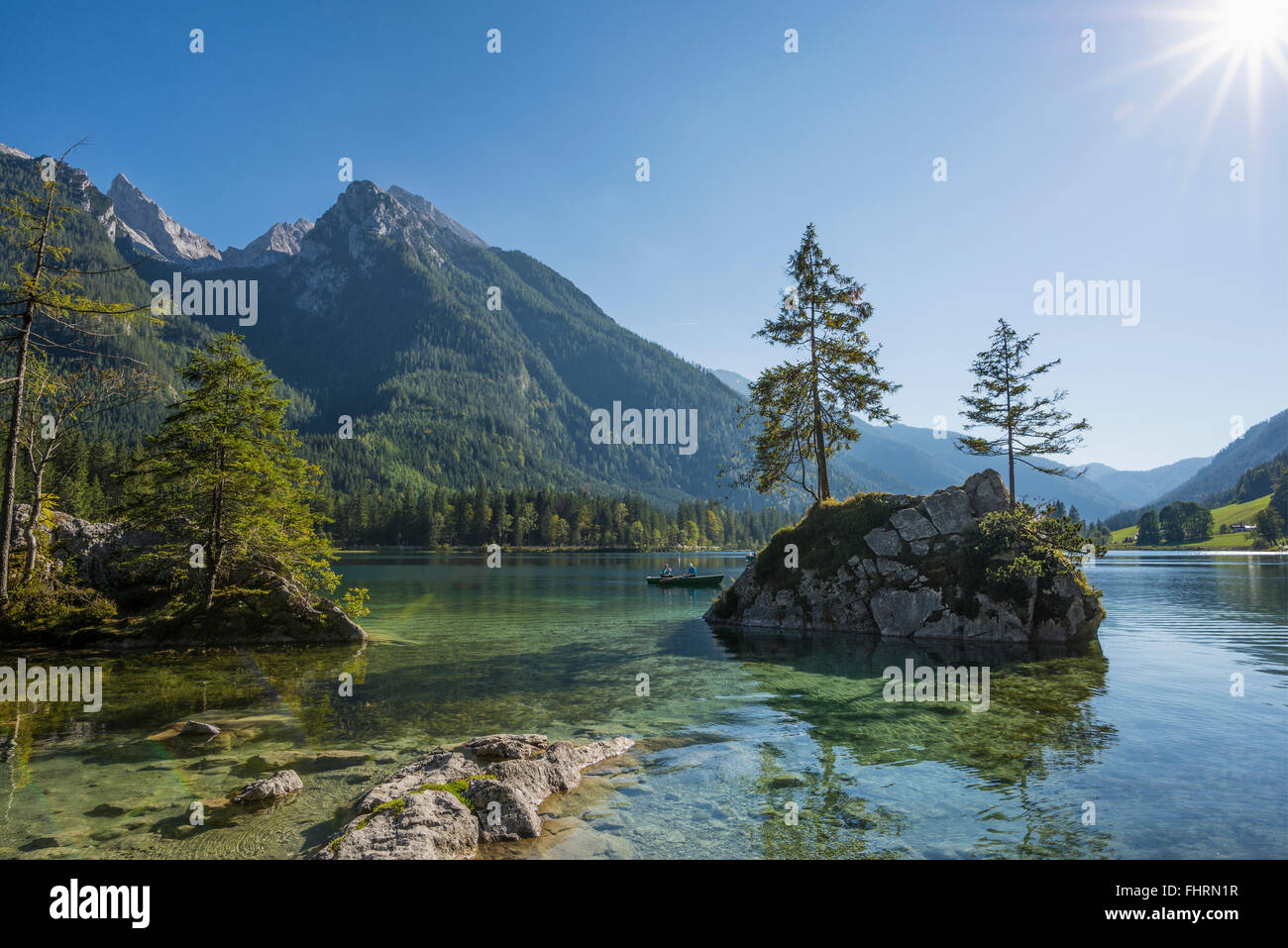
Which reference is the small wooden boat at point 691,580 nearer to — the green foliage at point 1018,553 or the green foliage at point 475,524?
the green foliage at point 1018,553

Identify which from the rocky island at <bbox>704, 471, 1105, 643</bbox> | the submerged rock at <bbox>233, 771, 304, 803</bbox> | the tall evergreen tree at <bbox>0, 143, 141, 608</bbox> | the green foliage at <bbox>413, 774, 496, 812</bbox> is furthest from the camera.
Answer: the rocky island at <bbox>704, 471, 1105, 643</bbox>

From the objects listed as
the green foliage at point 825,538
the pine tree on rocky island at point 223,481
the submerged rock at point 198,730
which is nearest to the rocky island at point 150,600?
the pine tree on rocky island at point 223,481

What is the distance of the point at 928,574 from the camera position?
33562 millimetres

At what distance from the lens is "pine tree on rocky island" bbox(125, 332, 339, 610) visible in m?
26.7

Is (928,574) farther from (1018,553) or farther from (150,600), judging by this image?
(150,600)

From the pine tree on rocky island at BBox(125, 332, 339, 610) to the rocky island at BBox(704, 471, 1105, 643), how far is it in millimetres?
26763

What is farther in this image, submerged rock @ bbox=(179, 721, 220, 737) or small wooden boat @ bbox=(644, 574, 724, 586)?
small wooden boat @ bbox=(644, 574, 724, 586)

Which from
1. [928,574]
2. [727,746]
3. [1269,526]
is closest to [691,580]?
[928,574]

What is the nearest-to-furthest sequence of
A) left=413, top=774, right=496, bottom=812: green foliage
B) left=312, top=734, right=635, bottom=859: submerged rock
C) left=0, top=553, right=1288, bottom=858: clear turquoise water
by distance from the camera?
1. left=312, top=734, right=635, bottom=859: submerged rock
2. left=0, top=553, right=1288, bottom=858: clear turquoise water
3. left=413, top=774, right=496, bottom=812: green foliage

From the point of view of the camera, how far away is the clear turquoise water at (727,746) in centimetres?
986

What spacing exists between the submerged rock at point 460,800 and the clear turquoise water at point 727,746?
0.54 m

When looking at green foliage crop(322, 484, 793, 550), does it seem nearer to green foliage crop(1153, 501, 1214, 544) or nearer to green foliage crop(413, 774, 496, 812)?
green foliage crop(1153, 501, 1214, 544)

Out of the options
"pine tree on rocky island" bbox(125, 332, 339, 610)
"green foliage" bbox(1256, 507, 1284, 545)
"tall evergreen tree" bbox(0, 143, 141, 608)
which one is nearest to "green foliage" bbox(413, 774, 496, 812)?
"tall evergreen tree" bbox(0, 143, 141, 608)

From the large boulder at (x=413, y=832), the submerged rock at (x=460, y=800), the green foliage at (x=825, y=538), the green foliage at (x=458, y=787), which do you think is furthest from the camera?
the green foliage at (x=825, y=538)
